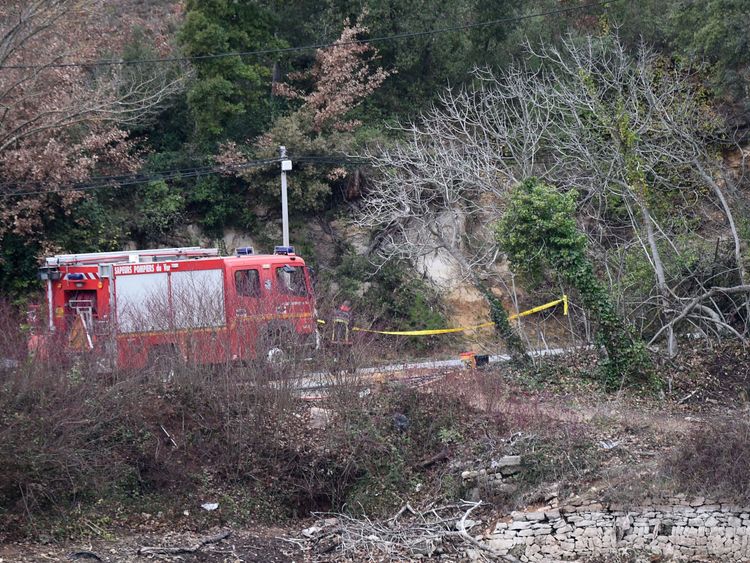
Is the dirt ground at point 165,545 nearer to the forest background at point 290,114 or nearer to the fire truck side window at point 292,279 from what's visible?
the fire truck side window at point 292,279

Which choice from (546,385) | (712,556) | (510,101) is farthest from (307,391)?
(510,101)

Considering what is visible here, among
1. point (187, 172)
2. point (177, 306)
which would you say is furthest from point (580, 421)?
point (187, 172)

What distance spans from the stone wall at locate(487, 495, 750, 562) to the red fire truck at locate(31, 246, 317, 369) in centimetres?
526

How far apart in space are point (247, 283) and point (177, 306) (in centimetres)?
198

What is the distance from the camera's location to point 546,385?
18594 millimetres

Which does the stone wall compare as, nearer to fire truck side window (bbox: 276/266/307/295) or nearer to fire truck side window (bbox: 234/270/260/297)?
fire truck side window (bbox: 234/270/260/297)

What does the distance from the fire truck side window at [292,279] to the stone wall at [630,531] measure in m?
7.14

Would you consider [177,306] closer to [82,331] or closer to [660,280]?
[82,331]

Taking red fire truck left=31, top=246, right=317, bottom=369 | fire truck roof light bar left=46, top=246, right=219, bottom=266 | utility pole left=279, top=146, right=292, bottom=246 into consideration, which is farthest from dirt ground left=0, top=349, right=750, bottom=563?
utility pole left=279, top=146, right=292, bottom=246

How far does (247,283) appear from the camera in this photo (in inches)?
704

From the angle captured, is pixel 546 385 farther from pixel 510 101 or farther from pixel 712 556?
pixel 510 101

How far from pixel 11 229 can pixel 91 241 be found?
7.22ft

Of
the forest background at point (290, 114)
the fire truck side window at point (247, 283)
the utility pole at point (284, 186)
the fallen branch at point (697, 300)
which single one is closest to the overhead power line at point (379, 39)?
the forest background at point (290, 114)

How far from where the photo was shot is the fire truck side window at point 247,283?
1722 cm
